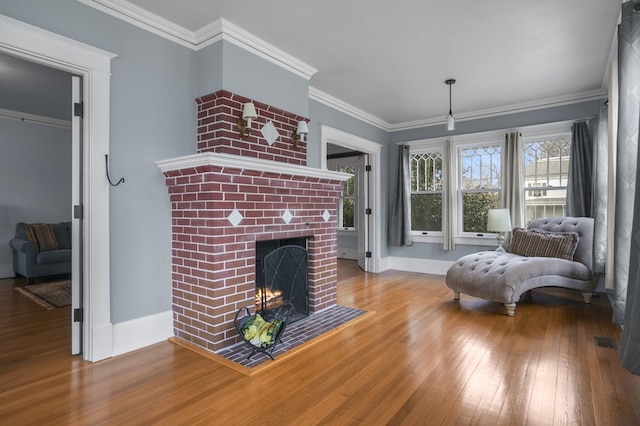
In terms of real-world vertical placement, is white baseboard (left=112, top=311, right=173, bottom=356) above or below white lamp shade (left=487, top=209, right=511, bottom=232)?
below

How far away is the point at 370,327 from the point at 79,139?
8.89ft

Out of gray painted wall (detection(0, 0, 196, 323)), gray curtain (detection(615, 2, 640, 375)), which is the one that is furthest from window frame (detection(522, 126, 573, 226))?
gray painted wall (detection(0, 0, 196, 323))

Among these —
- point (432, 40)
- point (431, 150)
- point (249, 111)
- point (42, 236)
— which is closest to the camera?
point (249, 111)

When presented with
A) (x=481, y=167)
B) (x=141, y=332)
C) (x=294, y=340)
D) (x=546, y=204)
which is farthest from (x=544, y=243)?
(x=141, y=332)

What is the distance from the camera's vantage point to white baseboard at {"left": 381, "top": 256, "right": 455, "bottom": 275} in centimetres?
561

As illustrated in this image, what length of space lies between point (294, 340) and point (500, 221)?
132 inches

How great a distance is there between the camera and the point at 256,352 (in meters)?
2.51

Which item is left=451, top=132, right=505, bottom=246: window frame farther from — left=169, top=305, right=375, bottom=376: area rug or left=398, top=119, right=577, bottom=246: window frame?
left=169, top=305, right=375, bottom=376: area rug

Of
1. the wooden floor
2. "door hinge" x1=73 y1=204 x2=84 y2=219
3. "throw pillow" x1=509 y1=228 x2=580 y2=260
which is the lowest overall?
the wooden floor

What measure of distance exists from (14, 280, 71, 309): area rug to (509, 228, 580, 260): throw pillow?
5249mm

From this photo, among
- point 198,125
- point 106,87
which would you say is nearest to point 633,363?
point 198,125

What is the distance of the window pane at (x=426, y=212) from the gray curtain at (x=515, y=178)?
1075 mm

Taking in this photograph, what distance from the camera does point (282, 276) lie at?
3.27 m

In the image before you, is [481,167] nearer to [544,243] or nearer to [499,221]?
[499,221]
